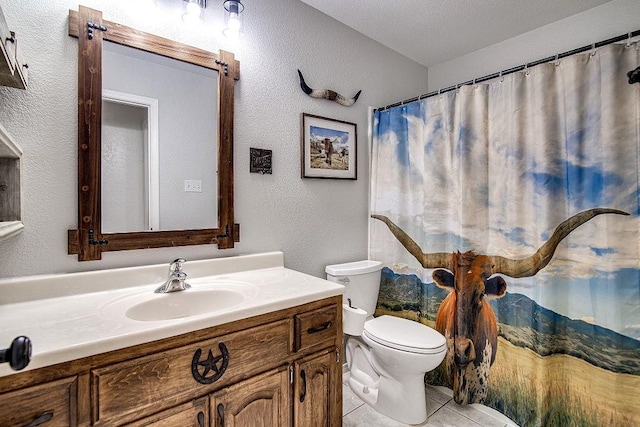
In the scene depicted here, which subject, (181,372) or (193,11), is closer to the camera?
(181,372)

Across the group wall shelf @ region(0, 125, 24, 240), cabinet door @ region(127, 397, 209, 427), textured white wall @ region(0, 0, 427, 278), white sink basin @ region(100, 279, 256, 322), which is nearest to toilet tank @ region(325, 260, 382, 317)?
textured white wall @ region(0, 0, 427, 278)

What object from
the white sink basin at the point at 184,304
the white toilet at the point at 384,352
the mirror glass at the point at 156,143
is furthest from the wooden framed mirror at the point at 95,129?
the white toilet at the point at 384,352

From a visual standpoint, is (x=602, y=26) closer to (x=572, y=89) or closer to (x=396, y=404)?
(x=572, y=89)

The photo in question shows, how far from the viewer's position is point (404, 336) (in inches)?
68.9

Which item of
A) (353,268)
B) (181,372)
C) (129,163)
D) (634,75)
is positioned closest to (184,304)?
(181,372)

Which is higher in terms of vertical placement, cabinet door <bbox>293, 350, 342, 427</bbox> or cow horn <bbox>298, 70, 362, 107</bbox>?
cow horn <bbox>298, 70, 362, 107</bbox>

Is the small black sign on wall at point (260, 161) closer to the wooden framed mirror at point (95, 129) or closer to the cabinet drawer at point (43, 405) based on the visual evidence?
the wooden framed mirror at point (95, 129)

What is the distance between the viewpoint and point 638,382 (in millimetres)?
1375

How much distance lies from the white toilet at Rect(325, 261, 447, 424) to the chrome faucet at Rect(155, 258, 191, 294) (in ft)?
2.79

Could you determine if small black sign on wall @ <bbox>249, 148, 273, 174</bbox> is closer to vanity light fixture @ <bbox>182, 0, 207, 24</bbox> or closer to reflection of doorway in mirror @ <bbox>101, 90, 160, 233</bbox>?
reflection of doorway in mirror @ <bbox>101, 90, 160, 233</bbox>

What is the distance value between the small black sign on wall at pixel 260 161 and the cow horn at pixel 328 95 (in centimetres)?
48

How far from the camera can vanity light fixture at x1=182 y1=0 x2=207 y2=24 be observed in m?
1.40

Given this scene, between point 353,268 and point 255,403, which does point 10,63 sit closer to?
point 255,403

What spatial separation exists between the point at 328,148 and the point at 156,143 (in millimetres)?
1025
